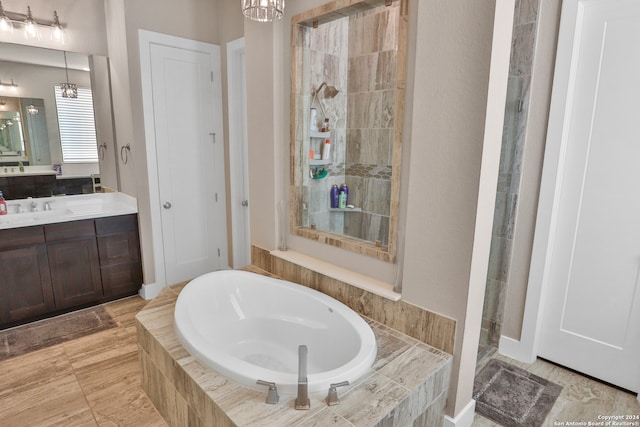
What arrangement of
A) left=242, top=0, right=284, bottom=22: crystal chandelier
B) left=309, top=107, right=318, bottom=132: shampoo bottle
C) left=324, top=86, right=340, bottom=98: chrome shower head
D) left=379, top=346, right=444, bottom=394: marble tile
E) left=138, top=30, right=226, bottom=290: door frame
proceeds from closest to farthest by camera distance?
1. left=379, top=346, right=444, bottom=394: marble tile
2. left=242, top=0, right=284, bottom=22: crystal chandelier
3. left=324, top=86, right=340, bottom=98: chrome shower head
4. left=309, top=107, right=318, bottom=132: shampoo bottle
5. left=138, top=30, right=226, bottom=290: door frame

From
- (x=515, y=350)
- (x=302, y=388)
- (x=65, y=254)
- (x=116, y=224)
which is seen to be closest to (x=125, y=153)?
(x=116, y=224)

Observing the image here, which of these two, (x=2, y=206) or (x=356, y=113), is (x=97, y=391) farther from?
(x=356, y=113)

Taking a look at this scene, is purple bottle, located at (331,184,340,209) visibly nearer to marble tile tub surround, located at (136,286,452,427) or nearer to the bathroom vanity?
marble tile tub surround, located at (136,286,452,427)

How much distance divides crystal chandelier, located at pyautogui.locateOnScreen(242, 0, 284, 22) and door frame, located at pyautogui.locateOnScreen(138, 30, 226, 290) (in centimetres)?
168

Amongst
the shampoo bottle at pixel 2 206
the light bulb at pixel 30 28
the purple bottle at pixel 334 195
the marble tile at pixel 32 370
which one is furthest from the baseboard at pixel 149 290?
the light bulb at pixel 30 28

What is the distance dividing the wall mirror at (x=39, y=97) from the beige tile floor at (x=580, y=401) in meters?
3.74

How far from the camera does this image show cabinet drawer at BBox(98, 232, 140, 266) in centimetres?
315

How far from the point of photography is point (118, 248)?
3236 millimetres

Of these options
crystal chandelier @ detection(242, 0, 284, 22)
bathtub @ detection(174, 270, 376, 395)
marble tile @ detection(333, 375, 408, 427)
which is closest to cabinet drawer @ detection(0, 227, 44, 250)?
bathtub @ detection(174, 270, 376, 395)

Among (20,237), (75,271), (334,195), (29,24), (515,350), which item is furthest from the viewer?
(75,271)

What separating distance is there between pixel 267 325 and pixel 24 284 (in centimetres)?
198

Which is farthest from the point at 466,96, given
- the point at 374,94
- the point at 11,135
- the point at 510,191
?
the point at 11,135

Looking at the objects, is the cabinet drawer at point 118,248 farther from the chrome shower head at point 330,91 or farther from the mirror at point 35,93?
the chrome shower head at point 330,91

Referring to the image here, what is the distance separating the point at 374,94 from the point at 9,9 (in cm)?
293
